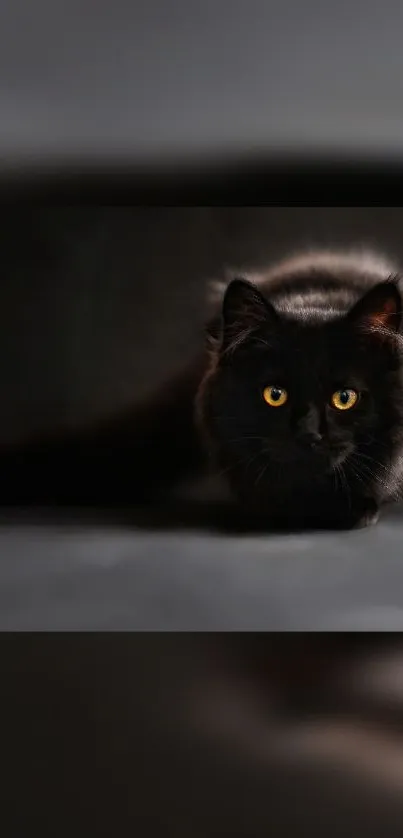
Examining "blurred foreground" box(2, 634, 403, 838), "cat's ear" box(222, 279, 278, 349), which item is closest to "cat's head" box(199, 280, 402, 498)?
"cat's ear" box(222, 279, 278, 349)

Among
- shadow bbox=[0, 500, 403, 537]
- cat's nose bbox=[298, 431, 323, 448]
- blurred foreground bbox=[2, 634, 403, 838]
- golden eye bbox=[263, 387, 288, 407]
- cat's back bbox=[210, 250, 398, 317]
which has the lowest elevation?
blurred foreground bbox=[2, 634, 403, 838]

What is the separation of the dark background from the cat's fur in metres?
0.02

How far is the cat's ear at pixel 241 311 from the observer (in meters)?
0.69

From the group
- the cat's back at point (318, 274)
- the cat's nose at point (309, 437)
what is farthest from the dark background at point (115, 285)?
the cat's nose at point (309, 437)

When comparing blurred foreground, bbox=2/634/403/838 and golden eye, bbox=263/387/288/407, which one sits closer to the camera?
blurred foreground, bbox=2/634/403/838

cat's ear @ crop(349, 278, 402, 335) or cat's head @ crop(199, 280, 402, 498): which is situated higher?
cat's ear @ crop(349, 278, 402, 335)

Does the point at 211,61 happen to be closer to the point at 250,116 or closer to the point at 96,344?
the point at 250,116

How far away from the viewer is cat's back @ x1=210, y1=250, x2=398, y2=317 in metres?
0.69

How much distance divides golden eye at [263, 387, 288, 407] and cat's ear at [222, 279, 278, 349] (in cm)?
5

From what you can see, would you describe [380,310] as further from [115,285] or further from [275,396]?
[115,285]

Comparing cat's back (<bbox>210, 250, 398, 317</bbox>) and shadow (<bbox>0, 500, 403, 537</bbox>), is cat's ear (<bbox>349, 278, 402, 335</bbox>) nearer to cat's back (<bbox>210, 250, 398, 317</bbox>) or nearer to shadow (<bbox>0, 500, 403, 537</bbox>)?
cat's back (<bbox>210, 250, 398, 317</bbox>)

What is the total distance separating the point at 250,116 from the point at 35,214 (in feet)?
0.65

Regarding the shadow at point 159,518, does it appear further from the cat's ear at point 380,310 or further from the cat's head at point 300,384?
the cat's ear at point 380,310

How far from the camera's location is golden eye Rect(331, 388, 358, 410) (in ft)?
2.29
